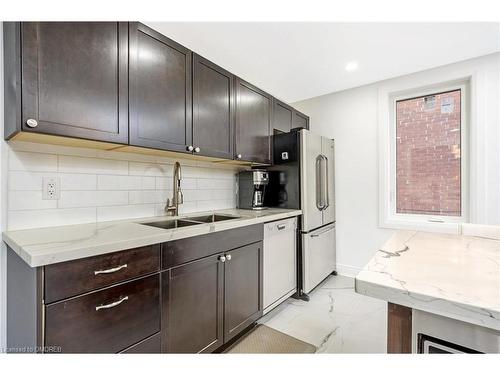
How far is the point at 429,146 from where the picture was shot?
8.54ft

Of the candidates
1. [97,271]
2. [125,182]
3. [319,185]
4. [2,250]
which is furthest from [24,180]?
[319,185]

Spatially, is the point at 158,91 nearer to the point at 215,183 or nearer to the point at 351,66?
the point at 215,183

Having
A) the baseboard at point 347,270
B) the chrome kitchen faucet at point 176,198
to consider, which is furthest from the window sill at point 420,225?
the chrome kitchen faucet at point 176,198

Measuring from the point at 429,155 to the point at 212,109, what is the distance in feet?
7.89

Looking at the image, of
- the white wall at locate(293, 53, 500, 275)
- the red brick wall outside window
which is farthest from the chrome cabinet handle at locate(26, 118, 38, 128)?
the red brick wall outside window

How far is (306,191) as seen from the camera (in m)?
2.41

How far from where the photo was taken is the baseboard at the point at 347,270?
2967 millimetres

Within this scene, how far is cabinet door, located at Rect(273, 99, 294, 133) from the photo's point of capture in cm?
261

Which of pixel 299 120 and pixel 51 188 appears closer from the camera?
pixel 51 188
